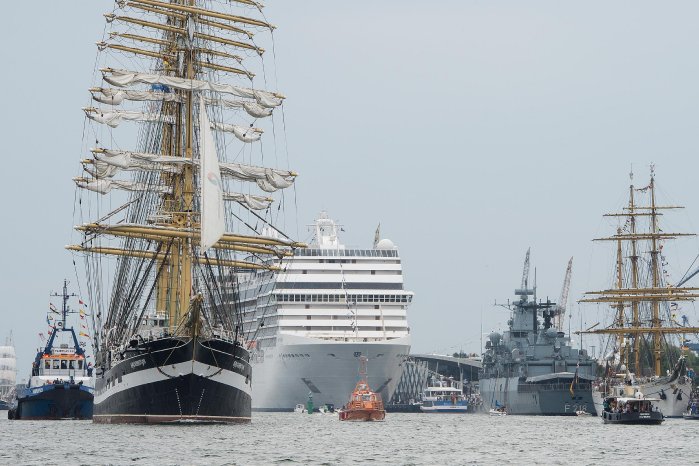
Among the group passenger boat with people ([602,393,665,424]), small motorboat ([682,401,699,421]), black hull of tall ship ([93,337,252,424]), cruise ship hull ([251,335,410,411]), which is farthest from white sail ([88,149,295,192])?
small motorboat ([682,401,699,421])

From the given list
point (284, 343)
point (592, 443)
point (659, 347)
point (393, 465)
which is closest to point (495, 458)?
point (393, 465)

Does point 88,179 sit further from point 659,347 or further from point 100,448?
point 659,347

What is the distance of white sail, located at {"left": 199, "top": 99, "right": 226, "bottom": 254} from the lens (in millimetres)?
74812

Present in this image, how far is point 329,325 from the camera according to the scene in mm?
147750

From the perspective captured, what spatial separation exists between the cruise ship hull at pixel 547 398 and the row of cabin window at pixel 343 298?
30.1 meters

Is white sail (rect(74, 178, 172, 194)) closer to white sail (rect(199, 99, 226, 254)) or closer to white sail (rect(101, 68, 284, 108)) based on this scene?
white sail (rect(101, 68, 284, 108))

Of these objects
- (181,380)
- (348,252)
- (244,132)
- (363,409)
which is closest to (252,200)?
(244,132)

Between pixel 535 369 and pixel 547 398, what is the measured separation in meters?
9.49

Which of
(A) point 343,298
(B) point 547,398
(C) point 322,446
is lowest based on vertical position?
(C) point 322,446

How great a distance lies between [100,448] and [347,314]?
272ft

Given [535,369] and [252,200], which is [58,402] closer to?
[252,200]

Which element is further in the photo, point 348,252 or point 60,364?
point 348,252

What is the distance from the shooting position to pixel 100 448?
65.4 meters

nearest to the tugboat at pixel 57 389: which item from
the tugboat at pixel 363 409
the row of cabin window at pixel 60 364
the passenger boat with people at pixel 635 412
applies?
the row of cabin window at pixel 60 364
